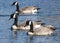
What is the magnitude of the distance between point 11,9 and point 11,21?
405 centimetres

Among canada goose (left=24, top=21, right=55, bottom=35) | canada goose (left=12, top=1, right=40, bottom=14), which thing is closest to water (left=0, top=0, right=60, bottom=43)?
canada goose (left=24, top=21, right=55, bottom=35)

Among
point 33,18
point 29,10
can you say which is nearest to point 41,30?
point 33,18

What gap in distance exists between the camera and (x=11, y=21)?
25.1 m

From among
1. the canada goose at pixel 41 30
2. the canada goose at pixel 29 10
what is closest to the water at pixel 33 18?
the canada goose at pixel 41 30

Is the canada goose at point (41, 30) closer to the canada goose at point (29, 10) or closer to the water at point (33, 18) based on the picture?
the water at point (33, 18)

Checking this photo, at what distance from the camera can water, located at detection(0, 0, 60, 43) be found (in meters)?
20.0

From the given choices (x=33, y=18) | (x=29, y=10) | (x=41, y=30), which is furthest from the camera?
(x=29, y=10)

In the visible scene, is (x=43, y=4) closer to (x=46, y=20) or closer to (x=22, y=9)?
(x=22, y=9)

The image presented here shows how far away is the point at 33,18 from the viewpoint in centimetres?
2627

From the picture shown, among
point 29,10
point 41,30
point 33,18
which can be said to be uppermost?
point 29,10

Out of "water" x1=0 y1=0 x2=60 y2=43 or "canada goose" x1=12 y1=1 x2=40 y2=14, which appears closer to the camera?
"water" x1=0 y1=0 x2=60 y2=43

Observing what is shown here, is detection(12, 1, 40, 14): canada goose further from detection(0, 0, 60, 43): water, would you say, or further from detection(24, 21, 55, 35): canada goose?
detection(24, 21, 55, 35): canada goose

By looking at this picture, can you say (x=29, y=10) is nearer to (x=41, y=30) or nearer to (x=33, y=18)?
(x=33, y=18)

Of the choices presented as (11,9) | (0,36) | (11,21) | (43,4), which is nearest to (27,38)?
(0,36)
